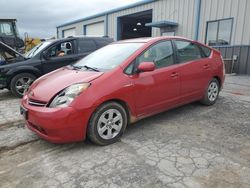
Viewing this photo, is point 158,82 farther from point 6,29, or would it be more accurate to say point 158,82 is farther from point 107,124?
point 6,29

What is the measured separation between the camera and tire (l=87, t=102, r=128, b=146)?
3.43m

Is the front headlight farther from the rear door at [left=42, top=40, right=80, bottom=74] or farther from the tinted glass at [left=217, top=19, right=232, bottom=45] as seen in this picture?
the tinted glass at [left=217, top=19, right=232, bottom=45]

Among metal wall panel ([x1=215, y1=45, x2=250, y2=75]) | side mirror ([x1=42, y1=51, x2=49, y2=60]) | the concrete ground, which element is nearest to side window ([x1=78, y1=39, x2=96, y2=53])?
side mirror ([x1=42, y1=51, x2=49, y2=60])

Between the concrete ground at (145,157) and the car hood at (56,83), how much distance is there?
0.78 m

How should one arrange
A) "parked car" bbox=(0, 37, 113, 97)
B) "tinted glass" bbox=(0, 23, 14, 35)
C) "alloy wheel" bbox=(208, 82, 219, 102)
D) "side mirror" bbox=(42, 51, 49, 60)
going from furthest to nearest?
"tinted glass" bbox=(0, 23, 14, 35) < "side mirror" bbox=(42, 51, 49, 60) < "parked car" bbox=(0, 37, 113, 97) < "alloy wheel" bbox=(208, 82, 219, 102)

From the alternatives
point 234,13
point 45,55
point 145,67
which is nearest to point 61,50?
point 45,55

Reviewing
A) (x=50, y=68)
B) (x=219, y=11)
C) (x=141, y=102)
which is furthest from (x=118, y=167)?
(x=219, y=11)

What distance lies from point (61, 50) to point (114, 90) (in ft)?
14.6

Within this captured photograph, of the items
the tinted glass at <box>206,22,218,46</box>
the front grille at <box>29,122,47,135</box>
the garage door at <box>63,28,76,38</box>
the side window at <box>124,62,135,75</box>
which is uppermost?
the garage door at <box>63,28,76,38</box>

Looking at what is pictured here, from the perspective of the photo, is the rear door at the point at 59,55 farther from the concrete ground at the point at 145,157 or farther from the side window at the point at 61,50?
the concrete ground at the point at 145,157

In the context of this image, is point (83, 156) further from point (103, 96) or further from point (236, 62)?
point (236, 62)

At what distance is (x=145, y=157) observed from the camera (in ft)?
10.6

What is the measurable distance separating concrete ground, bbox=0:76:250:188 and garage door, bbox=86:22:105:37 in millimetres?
18399

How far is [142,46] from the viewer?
4.14m
